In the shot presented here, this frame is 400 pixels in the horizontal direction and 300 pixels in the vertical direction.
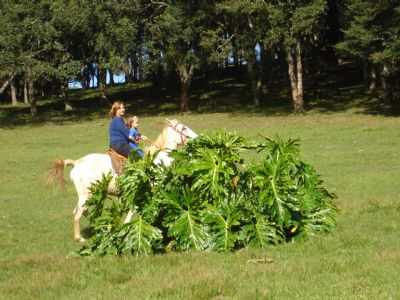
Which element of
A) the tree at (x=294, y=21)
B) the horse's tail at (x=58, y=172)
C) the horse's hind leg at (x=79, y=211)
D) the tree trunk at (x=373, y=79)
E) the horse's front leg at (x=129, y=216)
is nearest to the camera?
the horse's front leg at (x=129, y=216)

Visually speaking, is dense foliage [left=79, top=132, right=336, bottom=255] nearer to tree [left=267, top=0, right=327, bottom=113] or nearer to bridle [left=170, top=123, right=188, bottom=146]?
bridle [left=170, top=123, right=188, bottom=146]

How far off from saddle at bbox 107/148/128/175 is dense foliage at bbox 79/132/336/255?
2.43 metres

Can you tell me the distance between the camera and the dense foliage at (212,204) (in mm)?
9695

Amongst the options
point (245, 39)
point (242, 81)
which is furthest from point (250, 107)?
point (242, 81)

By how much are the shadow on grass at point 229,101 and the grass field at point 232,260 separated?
20406 mm

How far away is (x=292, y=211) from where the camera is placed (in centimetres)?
1006

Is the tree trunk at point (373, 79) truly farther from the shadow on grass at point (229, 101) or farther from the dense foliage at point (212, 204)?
the dense foliage at point (212, 204)

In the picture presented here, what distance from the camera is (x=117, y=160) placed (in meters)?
13.0

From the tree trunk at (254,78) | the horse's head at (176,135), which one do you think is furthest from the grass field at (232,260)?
the tree trunk at (254,78)

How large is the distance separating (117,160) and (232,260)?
4.90m

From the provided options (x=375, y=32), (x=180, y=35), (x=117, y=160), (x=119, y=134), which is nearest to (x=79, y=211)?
(x=117, y=160)

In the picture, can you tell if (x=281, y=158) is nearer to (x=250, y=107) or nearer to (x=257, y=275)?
(x=257, y=275)

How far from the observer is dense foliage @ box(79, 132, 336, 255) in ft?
31.8

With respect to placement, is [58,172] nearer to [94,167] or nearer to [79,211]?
[94,167]
